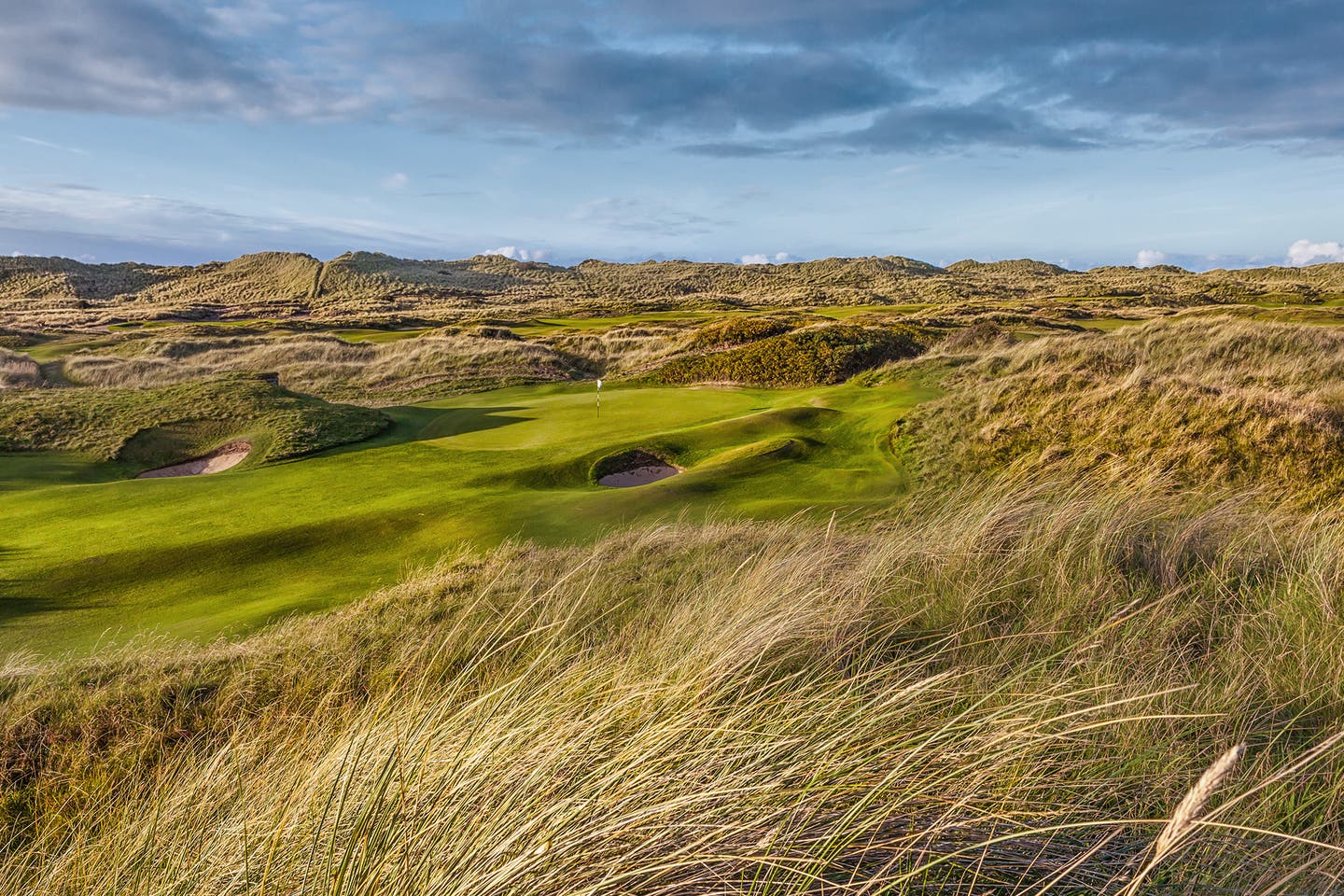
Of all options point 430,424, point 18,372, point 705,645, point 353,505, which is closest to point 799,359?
point 430,424

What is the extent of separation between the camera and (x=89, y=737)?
15.1 ft

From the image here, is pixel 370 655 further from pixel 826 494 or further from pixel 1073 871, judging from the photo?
pixel 826 494

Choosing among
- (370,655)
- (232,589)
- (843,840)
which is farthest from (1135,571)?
(232,589)

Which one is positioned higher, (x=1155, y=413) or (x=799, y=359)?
(x=799, y=359)

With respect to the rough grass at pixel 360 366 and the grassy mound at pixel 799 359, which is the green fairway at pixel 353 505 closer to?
the grassy mound at pixel 799 359

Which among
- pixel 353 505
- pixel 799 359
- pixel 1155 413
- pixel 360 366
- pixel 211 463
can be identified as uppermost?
pixel 799 359

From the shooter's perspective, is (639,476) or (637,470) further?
(637,470)

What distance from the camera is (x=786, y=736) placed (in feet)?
7.64

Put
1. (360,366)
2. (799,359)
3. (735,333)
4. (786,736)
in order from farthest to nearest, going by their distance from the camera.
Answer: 1. (360,366)
2. (735,333)
3. (799,359)
4. (786,736)

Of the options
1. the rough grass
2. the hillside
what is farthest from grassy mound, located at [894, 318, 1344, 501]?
the hillside

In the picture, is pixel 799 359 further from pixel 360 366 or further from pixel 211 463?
pixel 360 366

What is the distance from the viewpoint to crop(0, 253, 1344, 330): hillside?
232ft

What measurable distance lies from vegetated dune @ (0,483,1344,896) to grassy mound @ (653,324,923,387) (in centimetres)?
1911

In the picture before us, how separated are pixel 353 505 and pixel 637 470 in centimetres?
486
